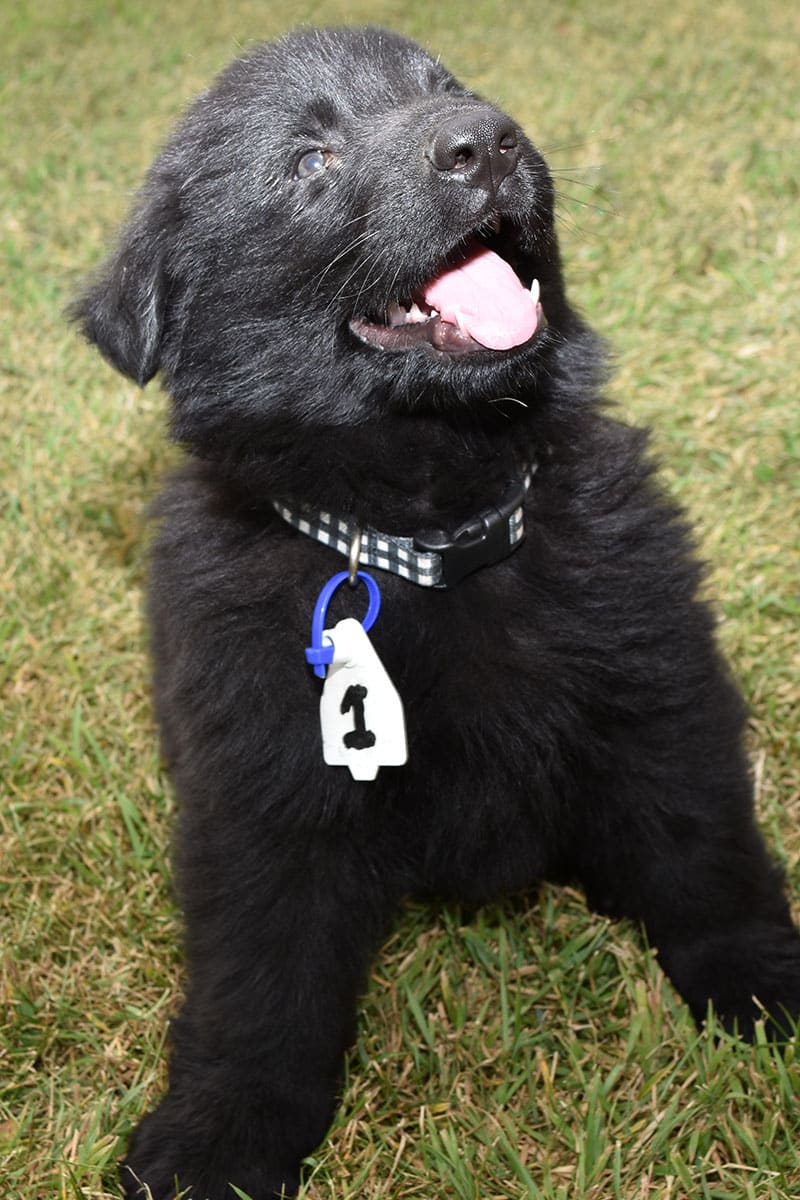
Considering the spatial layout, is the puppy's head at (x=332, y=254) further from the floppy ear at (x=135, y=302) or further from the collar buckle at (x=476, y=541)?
the collar buckle at (x=476, y=541)

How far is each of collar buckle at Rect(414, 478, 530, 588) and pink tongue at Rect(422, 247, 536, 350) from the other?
0.92ft

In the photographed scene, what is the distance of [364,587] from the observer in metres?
2.28

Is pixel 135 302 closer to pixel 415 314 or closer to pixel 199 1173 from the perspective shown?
pixel 415 314

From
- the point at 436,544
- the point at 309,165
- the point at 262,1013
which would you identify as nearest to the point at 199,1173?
the point at 262,1013

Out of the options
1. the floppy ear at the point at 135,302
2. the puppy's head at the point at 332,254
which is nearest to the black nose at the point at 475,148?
the puppy's head at the point at 332,254

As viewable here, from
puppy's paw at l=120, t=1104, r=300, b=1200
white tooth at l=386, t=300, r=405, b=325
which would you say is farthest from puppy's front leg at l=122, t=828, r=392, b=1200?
white tooth at l=386, t=300, r=405, b=325

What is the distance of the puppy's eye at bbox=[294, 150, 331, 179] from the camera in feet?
7.59

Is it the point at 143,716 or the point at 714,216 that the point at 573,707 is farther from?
the point at 714,216

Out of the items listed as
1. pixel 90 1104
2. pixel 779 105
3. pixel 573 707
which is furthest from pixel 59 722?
pixel 779 105

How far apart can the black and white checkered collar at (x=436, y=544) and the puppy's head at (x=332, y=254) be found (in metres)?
0.18

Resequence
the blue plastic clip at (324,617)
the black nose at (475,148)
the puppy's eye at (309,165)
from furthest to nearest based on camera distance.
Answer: the puppy's eye at (309,165), the blue plastic clip at (324,617), the black nose at (475,148)

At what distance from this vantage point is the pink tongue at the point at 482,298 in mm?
2158

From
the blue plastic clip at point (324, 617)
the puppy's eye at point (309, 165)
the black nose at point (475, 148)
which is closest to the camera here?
the black nose at point (475, 148)

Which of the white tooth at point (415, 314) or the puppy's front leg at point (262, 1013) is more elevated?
the white tooth at point (415, 314)
